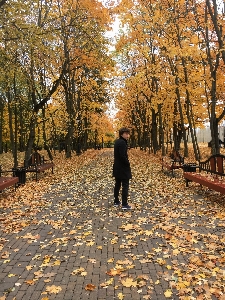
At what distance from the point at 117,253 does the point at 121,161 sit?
3.38 metres

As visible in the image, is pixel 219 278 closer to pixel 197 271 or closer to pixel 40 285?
pixel 197 271

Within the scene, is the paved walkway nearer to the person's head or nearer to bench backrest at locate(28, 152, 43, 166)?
the person's head

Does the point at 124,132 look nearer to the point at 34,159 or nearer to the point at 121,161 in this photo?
the point at 121,161

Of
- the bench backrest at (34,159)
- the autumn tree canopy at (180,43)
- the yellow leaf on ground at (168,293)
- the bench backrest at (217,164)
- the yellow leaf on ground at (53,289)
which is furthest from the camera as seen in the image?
the autumn tree canopy at (180,43)

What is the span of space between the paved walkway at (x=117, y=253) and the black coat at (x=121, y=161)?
0.89m

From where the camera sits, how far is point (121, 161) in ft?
26.3

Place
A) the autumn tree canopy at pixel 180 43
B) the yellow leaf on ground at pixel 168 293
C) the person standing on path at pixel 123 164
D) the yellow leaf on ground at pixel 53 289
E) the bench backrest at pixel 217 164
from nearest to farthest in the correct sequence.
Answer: the yellow leaf on ground at pixel 168 293 → the yellow leaf on ground at pixel 53 289 → the person standing on path at pixel 123 164 → the bench backrest at pixel 217 164 → the autumn tree canopy at pixel 180 43

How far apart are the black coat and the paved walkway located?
893 millimetres

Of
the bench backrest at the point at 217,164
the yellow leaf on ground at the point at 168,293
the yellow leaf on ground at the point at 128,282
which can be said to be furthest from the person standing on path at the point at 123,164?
Result: the yellow leaf on ground at the point at 168,293

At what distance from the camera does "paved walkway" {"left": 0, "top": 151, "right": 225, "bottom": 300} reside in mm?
3797

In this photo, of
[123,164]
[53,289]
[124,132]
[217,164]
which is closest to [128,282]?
[53,289]

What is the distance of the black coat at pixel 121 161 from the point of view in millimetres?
7941

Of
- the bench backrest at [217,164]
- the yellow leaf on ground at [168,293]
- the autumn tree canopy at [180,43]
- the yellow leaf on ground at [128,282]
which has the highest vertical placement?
the autumn tree canopy at [180,43]

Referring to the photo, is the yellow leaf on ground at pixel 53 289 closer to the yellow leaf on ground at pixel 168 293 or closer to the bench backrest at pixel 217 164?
the yellow leaf on ground at pixel 168 293
